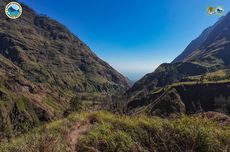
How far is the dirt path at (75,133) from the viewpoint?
729cm

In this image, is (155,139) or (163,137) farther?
(155,139)

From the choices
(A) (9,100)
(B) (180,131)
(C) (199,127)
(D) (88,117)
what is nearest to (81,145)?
(B) (180,131)

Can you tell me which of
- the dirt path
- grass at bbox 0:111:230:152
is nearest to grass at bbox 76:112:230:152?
grass at bbox 0:111:230:152

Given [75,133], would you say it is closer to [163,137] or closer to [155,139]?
[155,139]

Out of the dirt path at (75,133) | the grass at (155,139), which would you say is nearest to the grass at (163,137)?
the grass at (155,139)

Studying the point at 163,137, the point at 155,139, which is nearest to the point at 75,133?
the point at 155,139

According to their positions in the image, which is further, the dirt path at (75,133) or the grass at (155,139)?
the dirt path at (75,133)

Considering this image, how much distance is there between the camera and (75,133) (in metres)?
9.17

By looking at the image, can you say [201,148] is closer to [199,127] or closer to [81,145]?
[199,127]

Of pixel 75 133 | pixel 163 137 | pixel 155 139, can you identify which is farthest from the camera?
pixel 75 133

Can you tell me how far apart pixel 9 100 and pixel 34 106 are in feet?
52.0

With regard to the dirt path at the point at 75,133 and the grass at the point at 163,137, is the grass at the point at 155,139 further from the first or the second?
the dirt path at the point at 75,133

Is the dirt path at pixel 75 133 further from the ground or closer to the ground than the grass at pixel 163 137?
further from the ground

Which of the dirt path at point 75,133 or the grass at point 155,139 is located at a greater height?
the dirt path at point 75,133
